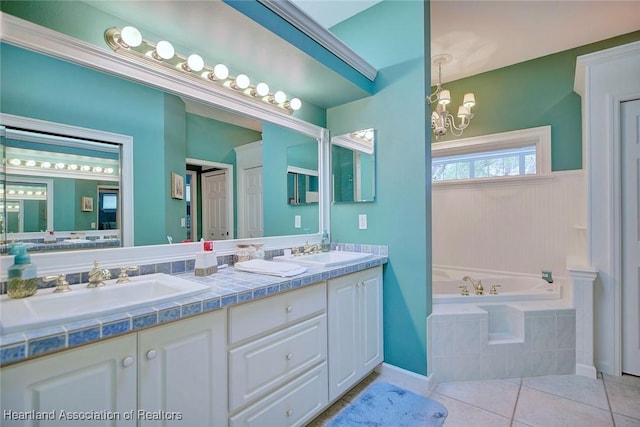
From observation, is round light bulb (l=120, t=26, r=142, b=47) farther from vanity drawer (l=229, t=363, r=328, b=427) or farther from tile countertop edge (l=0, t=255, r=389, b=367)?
vanity drawer (l=229, t=363, r=328, b=427)

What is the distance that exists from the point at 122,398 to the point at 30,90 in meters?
1.26

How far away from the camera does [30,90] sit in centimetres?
118

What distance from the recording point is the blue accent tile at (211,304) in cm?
104

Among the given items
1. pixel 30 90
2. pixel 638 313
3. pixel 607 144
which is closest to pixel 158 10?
pixel 30 90

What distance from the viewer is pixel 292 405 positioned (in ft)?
4.66

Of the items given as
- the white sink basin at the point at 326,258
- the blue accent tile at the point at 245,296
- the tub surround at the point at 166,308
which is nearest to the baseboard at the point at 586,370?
the white sink basin at the point at 326,258

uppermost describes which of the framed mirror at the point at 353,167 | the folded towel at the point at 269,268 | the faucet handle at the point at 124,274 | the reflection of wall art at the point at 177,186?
the framed mirror at the point at 353,167

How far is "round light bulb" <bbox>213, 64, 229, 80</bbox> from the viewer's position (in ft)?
5.47

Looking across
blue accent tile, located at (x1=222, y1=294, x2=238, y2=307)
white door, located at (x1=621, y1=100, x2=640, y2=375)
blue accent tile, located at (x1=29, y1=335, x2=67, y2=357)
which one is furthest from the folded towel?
white door, located at (x1=621, y1=100, x2=640, y2=375)

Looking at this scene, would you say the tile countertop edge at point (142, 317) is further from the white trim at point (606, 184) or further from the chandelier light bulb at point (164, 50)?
the white trim at point (606, 184)

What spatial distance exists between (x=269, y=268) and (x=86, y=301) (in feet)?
2.52

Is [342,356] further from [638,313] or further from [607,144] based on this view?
[607,144]

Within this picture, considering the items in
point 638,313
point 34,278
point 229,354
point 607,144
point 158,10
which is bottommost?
point 638,313

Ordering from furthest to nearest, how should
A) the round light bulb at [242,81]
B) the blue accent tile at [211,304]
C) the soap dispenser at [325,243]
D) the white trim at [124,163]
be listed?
the soap dispenser at [325,243] → the round light bulb at [242,81] → the white trim at [124,163] → the blue accent tile at [211,304]
